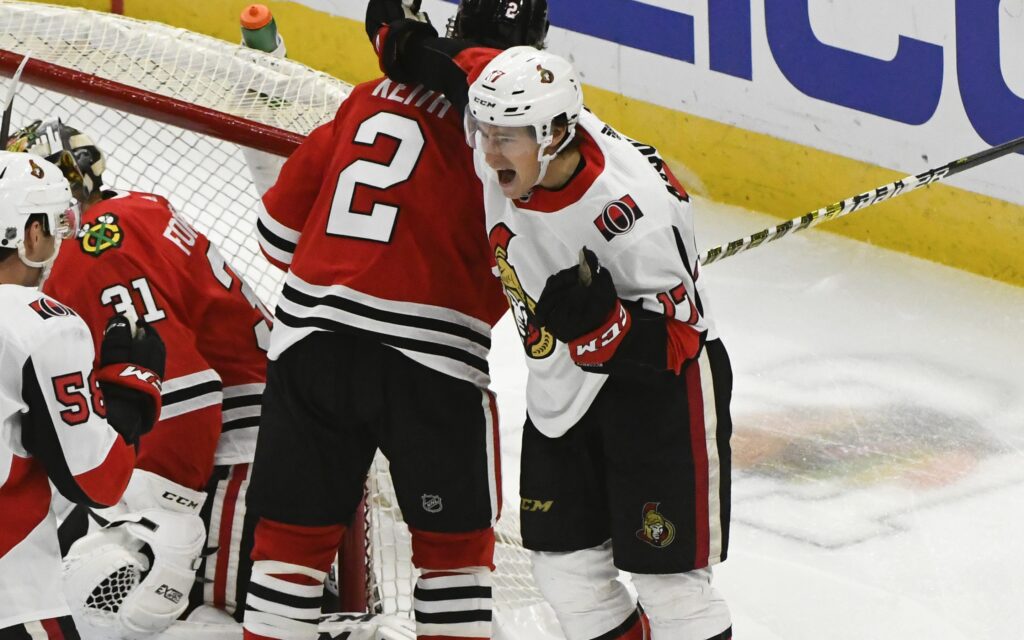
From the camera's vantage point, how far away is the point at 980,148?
3.81 meters

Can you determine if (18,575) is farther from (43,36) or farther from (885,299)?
(885,299)

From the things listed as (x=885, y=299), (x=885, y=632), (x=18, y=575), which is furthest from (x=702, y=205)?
(x=18, y=575)

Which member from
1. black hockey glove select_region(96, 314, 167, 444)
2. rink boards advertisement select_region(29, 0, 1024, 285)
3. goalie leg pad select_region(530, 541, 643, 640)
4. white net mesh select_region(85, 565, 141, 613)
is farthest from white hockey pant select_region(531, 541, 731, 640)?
rink boards advertisement select_region(29, 0, 1024, 285)

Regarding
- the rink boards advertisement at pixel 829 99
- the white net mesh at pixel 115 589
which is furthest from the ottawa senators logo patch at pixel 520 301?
the rink boards advertisement at pixel 829 99

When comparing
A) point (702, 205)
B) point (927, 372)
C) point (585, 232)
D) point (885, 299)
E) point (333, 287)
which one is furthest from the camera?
point (702, 205)

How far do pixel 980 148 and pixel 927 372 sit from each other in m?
0.60

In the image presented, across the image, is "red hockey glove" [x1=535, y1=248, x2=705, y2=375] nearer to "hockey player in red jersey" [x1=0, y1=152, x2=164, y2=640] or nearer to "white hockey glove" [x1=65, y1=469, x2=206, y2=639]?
"hockey player in red jersey" [x1=0, y1=152, x2=164, y2=640]

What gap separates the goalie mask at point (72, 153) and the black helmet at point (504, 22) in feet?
2.52

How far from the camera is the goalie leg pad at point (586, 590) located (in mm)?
2281

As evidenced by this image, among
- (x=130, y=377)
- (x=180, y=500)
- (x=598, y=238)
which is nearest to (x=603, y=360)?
(x=598, y=238)

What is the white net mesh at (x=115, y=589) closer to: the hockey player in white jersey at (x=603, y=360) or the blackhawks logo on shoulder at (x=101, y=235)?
the blackhawks logo on shoulder at (x=101, y=235)

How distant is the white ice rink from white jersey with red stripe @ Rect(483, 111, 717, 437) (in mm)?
890

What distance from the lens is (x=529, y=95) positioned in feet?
6.63

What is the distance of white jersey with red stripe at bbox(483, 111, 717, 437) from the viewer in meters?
2.07
